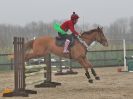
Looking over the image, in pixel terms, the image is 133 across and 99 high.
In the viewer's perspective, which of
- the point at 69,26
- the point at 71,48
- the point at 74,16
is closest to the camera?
the point at 74,16

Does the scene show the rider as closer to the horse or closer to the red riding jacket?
the red riding jacket

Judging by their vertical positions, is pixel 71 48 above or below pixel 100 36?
below

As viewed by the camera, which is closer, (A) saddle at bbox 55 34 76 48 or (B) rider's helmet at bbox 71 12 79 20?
(B) rider's helmet at bbox 71 12 79 20

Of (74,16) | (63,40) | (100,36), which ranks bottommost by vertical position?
(63,40)

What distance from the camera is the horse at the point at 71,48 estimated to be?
43.3 ft

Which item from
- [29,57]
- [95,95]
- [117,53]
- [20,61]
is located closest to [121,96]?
[95,95]

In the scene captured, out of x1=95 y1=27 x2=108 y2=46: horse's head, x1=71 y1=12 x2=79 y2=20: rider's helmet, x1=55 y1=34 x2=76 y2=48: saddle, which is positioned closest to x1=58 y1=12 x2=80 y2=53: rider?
x1=71 y1=12 x2=79 y2=20: rider's helmet

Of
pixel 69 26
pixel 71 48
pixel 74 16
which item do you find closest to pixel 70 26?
pixel 69 26

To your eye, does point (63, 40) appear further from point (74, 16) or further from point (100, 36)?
point (100, 36)

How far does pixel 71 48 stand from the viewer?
13234 millimetres

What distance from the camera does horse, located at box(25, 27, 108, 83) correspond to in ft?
43.3

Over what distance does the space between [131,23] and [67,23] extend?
1874 inches

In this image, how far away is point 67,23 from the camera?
1322 centimetres

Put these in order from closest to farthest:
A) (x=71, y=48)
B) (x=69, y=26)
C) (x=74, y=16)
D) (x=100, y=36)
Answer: (x=74, y=16)
(x=69, y=26)
(x=71, y=48)
(x=100, y=36)
